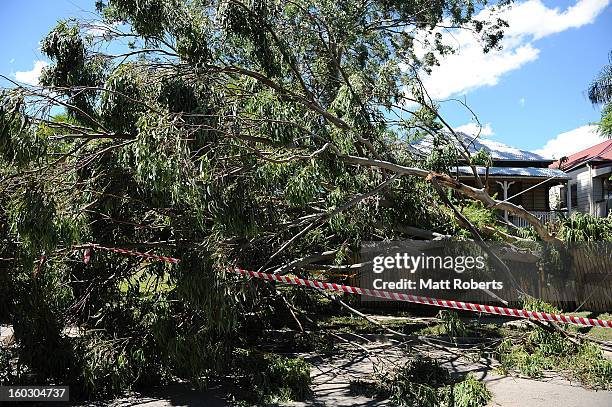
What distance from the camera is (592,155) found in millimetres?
25719

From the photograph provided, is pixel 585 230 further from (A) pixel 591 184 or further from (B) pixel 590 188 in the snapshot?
(B) pixel 590 188

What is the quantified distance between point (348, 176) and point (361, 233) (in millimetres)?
1693

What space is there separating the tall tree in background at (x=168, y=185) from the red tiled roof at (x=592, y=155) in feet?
57.5

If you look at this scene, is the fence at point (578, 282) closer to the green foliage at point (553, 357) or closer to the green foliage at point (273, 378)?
the green foliage at point (553, 357)

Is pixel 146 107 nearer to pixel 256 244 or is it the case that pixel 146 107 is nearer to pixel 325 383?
pixel 256 244

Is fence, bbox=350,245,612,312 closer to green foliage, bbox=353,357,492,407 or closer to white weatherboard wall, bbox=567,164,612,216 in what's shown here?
green foliage, bbox=353,357,492,407

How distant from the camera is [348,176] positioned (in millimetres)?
7875

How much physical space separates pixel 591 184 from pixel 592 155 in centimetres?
278

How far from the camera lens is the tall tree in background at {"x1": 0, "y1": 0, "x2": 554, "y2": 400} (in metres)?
5.82

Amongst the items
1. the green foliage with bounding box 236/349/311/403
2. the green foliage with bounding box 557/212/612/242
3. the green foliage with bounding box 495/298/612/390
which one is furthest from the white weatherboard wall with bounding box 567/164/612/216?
the green foliage with bounding box 236/349/311/403

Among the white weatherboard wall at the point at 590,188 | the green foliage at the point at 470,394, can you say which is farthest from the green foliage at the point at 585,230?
the white weatherboard wall at the point at 590,188

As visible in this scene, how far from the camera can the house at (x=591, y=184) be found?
906 inches

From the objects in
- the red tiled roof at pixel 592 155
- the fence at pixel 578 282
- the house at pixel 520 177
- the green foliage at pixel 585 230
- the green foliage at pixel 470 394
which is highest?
the red tiled roof at pixel 592 155

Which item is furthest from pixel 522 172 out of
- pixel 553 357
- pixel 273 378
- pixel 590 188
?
pixel 273 378
